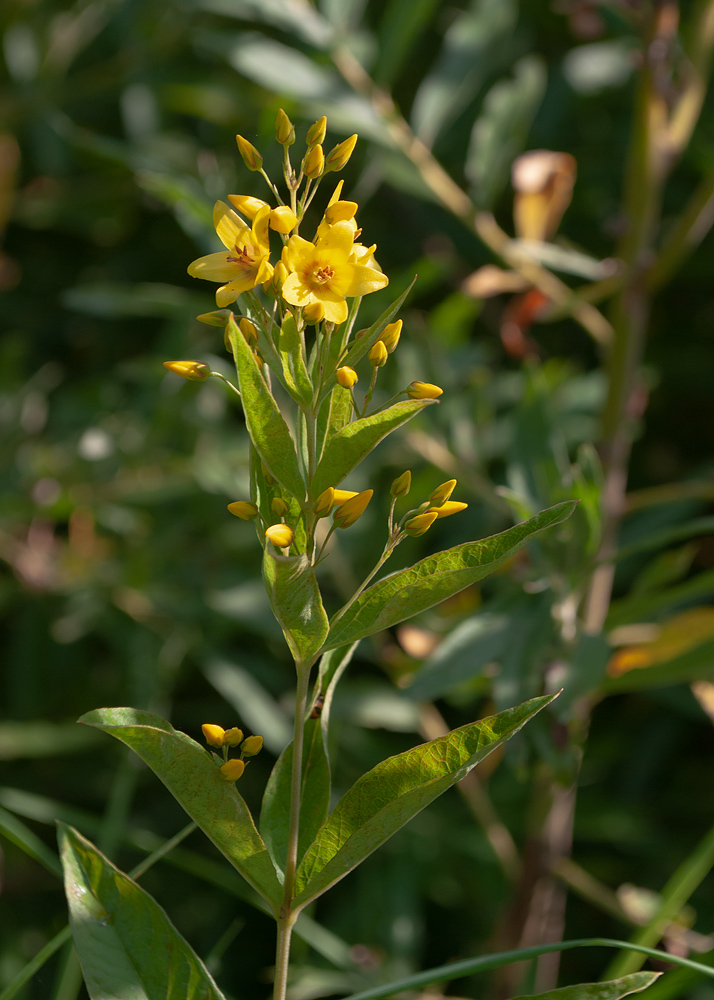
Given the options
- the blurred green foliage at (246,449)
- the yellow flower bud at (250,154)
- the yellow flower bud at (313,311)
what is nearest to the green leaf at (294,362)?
the yellow flower bud at (313,311)

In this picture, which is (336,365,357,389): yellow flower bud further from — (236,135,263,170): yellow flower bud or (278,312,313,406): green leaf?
(236,135,263,170): yellow flower bud

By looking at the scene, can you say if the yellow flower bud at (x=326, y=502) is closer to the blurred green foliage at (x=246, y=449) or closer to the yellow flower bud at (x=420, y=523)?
the yellow flower bud at (x=420, y=523)

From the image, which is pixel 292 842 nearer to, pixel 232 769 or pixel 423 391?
pixel 232 769

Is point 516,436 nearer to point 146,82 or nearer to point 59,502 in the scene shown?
point 59,502

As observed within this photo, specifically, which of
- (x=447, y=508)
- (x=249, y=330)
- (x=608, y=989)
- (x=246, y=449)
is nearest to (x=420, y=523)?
(x=447, y=508)

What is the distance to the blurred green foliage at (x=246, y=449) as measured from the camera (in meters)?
0.92

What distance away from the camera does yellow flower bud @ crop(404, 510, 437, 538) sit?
0.42m

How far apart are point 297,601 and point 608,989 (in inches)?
8.8

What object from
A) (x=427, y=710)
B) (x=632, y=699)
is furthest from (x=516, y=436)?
(x=632, y=699)

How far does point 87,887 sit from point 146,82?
1.21m

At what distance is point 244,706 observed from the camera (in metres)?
1.07

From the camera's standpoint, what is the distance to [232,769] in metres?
0.40

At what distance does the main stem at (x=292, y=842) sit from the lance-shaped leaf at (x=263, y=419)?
88 millimetres

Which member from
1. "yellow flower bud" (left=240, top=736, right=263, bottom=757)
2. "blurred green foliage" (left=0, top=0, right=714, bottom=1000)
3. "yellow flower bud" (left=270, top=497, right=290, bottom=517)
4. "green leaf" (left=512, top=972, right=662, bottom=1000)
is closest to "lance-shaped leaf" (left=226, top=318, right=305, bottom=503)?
"yellow flower bud" (left=270, top=497, right=290, bottom=517)
